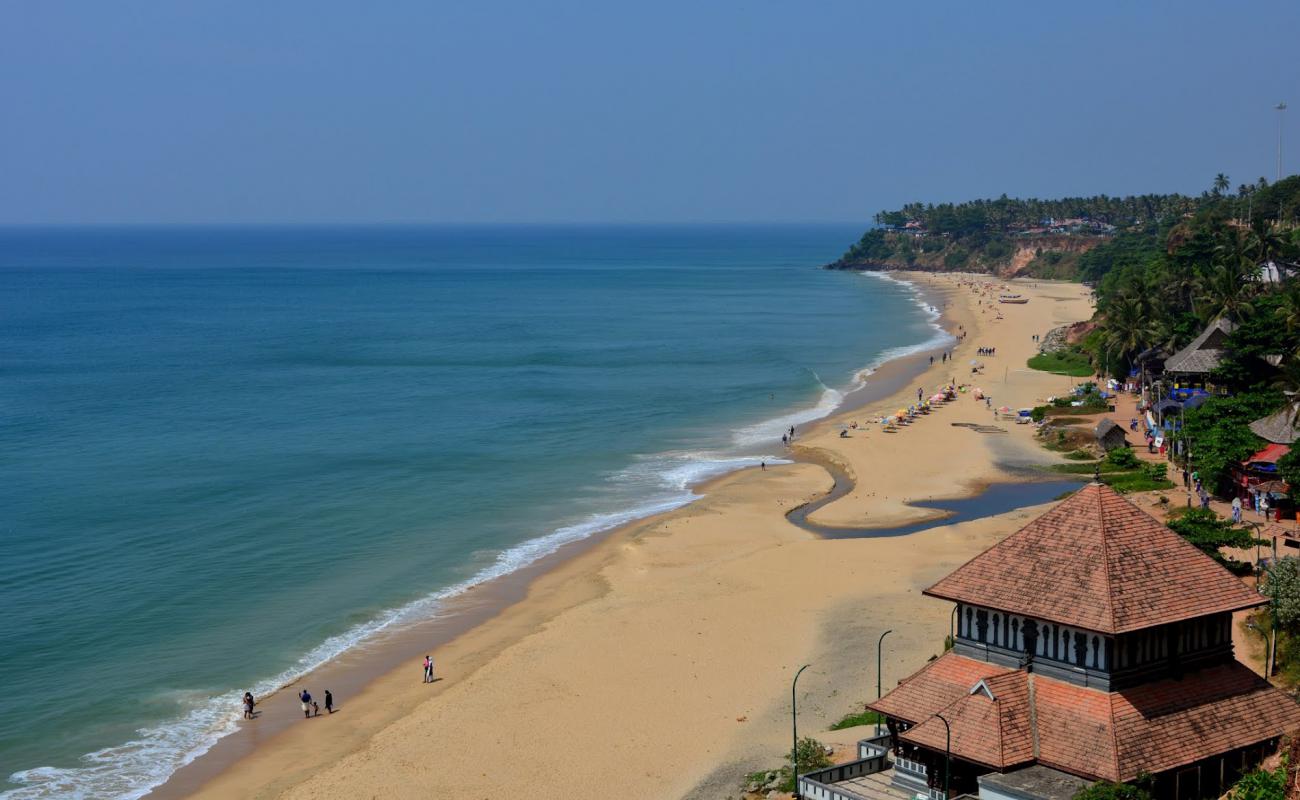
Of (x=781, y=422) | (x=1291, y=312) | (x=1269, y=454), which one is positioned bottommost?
(x=781, y=422)

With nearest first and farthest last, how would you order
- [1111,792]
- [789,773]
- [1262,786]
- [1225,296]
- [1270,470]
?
[1262,786], [1111,792], [789,773], [1270,470], [1225,296]

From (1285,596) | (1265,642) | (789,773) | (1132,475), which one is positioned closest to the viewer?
(789,773)

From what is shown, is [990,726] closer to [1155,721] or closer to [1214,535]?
[1155,721]

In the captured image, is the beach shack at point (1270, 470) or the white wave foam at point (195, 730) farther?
the beach shack at point (1270, 470)

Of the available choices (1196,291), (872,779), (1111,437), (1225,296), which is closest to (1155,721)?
(872,779)

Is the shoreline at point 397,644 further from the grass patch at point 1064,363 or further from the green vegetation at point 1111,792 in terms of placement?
the grass patch at point 1064,363

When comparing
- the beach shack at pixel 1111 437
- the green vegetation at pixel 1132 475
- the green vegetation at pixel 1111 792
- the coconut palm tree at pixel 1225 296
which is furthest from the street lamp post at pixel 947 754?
the coconut palm tree at pixel 1225 296

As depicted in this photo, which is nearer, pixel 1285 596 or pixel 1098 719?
pixel 1098 719
